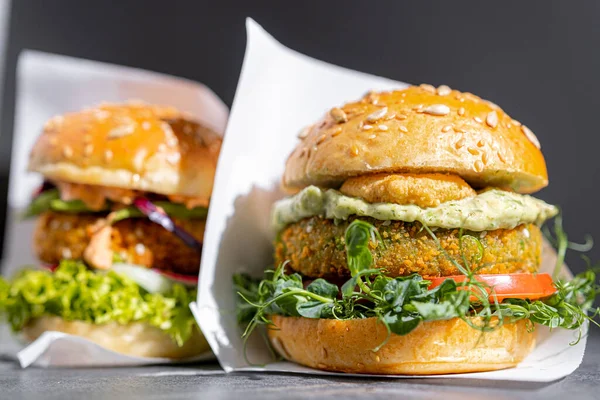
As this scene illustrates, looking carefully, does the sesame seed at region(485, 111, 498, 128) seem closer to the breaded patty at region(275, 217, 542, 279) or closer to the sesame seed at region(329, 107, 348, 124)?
the breaded patty at region(275, 217, 542, 279)

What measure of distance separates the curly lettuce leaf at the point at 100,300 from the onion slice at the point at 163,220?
0.26m

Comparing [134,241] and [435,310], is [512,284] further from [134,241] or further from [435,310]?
[134,241]

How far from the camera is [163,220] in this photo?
3584mm

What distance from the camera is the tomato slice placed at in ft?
8.06

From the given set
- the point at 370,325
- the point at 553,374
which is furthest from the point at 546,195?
the point at 370,325

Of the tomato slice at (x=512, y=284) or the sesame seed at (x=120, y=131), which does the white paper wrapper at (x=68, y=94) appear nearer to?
the sesame seed at (x=120, y=131)

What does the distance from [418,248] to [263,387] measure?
2.57 feet

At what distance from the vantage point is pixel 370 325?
2.50m

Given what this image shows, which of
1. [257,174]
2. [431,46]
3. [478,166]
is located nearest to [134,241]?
[257,174]

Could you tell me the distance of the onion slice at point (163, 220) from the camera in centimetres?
356

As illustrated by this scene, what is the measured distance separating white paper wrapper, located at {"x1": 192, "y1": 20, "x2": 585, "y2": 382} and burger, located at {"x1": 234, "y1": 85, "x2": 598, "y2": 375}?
34 cm

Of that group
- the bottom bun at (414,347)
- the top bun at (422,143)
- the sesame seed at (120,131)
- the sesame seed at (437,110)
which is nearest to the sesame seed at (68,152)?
the sesame seed at (120,131)

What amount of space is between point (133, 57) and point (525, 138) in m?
3.75

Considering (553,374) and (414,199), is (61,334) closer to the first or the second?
(414,199)
